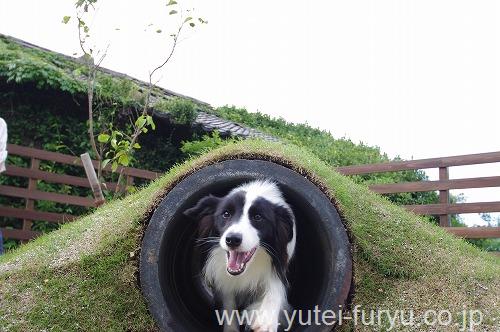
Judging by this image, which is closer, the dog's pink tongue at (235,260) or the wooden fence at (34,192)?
the dog's pink tongue at (235,260)

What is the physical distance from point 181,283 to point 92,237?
103 centimetres

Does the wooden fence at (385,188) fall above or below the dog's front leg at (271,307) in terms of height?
above

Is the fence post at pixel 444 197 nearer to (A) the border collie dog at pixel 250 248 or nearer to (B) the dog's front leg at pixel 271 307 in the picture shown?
(A) the border collie dog at pixel 250 248

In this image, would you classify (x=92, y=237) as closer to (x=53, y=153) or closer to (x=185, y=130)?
(x=53, y=153)

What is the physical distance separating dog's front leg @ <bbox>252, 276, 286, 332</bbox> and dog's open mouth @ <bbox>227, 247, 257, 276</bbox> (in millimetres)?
366

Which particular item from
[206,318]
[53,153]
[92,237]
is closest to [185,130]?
[53,153]

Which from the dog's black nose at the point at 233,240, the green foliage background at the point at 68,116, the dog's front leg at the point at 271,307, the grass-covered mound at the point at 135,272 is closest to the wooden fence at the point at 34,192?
the green foliage background at the point at 68,116

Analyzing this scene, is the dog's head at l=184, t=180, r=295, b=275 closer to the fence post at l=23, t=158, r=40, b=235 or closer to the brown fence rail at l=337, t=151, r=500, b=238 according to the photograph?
the brown fence rail at l=337, t=151, r=500, b=238

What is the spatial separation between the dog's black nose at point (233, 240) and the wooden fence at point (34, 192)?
6.13 metres

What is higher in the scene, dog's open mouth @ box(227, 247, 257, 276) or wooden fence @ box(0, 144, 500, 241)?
wooden fence @ box(0, 144, 500, 241)

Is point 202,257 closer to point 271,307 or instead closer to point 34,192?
point 271,307

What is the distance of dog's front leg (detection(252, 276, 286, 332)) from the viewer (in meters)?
3.90

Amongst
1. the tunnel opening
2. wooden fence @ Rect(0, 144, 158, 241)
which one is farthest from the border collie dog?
wooden fence @ Rect(0, 144, 158, 241)

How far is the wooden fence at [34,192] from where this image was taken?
8.94 m
